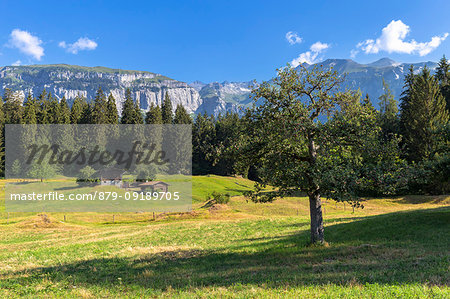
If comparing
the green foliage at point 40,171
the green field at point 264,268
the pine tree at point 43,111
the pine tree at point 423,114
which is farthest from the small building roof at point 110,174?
the pine tree at point 423,114

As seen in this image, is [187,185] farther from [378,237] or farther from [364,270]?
[364,270]

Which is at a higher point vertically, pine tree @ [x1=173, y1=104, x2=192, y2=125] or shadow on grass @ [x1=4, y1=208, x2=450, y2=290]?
pine tree @ [x1=173, y1=104, x2=192, y2=125]

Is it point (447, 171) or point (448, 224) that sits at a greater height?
point (447, 171)

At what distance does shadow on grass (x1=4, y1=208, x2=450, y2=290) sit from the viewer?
10.4m

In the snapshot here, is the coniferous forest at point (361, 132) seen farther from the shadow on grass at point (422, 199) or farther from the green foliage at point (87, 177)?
the green foliage at point (87, 177)

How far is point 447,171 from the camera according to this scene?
2517 cm


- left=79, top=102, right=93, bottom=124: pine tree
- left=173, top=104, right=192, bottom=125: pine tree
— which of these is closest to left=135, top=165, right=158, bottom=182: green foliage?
left=79, top=102, right=93, bottom=124: pine tree

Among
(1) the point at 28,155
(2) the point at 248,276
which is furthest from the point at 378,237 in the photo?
(1) the point at 28,155

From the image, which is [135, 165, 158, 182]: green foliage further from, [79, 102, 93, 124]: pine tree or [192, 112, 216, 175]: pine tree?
[79, 102, 93, 124]: pine tree

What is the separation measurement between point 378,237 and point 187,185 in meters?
78.1

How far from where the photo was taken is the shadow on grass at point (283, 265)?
34.1 feet

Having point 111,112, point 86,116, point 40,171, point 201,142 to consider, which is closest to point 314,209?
point 40,171

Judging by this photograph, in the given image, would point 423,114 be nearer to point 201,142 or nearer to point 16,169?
point 201,142

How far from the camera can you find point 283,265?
43.8 feet
